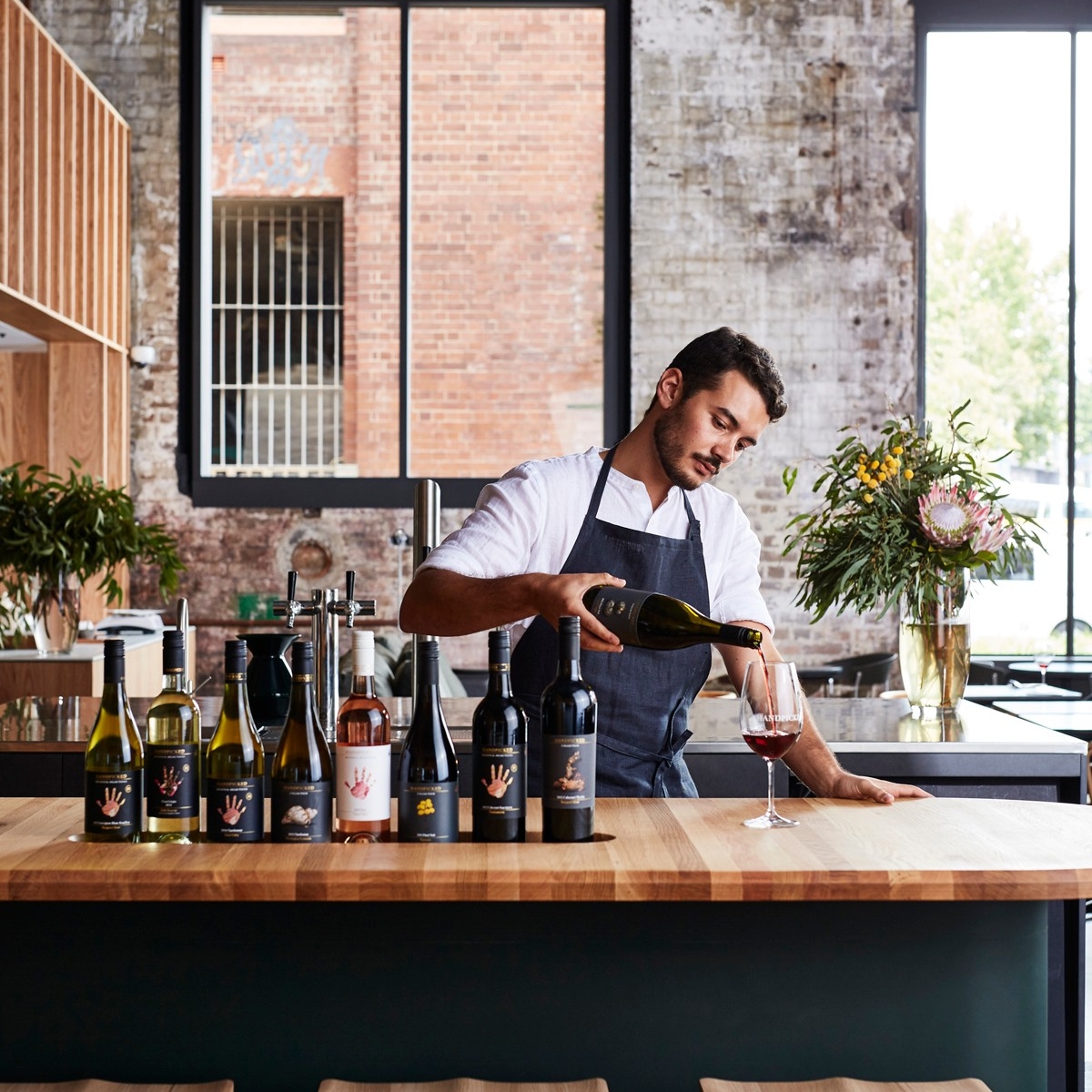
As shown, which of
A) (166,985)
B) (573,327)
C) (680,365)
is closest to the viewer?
(166,985)

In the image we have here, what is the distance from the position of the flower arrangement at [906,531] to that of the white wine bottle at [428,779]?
161cm

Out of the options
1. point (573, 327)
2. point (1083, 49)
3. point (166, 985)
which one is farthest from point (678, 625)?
point (573, 327)

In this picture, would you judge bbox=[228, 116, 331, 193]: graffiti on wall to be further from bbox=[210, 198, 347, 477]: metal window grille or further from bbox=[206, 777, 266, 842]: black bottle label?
bbox=[206, 777, 266, 842]: black bottle label

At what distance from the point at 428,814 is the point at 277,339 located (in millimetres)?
6853

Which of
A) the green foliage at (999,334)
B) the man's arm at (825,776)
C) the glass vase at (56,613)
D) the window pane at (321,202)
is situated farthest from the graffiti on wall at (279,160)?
the man's arm at (825,776)

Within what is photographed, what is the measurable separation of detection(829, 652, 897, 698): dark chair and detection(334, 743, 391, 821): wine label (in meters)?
4.98

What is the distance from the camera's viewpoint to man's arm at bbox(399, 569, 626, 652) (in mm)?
1634

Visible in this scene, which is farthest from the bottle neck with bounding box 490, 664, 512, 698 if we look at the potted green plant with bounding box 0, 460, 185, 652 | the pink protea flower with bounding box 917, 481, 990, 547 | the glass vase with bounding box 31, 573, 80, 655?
the glass vase with bounding box 31, 573, 80, 655

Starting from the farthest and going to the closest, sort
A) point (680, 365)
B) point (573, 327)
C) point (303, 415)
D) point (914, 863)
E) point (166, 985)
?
point (573, 327), point (303, 415), point (680, 365), point (166, 985), point (914, 863)

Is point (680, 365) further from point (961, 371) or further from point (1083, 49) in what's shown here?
point (1083, 49)

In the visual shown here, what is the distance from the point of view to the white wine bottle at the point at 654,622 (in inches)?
62.8

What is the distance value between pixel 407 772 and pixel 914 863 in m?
0.61

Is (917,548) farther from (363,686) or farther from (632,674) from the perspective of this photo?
(363,686)

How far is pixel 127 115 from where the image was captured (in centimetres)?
661
